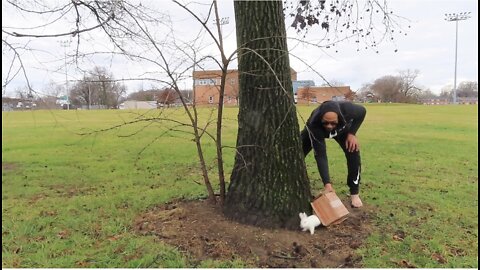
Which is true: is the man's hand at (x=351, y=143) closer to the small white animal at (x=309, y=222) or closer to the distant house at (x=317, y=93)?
the distant house at (x=317, y=93)

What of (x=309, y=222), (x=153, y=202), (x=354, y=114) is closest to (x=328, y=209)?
(x=309, y=222)

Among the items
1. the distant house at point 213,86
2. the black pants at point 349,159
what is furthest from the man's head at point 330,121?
the distant house at point 213,86

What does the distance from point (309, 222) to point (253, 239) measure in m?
0.60

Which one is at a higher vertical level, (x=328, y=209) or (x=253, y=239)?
(x=328, y=209)

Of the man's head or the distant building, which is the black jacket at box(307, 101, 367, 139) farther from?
the distant building

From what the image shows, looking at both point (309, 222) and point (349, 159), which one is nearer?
point (309, 222)

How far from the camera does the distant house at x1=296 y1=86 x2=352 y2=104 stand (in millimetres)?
3727

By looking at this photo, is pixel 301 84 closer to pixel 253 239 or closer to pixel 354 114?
pixel 354 114

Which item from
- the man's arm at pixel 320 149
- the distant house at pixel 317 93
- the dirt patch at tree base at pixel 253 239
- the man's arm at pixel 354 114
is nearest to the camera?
the dirt patch at tree base at pixel 253 239

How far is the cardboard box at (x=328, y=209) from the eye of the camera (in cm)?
380

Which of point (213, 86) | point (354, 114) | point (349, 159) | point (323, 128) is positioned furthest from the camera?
point (349, 159)

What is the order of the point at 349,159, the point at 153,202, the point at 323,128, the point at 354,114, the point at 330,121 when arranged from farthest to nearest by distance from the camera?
the point at 153,202, the point at 349,159, the point at 354,114, the point at 323,128, the point at 330,121

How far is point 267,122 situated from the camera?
3.77 metres

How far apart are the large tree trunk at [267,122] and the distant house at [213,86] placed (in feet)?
0.30
